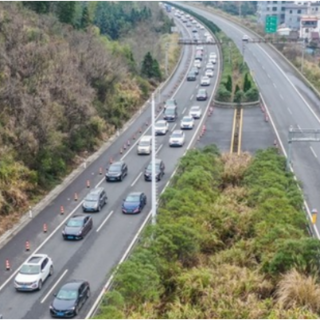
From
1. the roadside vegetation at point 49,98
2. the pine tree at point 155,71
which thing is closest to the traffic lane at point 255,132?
the roadside vegetation at point 49,98

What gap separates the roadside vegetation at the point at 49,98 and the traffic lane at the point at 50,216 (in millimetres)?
1236

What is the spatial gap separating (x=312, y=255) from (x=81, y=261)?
38.8ft

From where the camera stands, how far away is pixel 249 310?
25.2 meters

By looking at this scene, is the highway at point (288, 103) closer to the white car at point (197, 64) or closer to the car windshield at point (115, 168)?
the white car at point (197, 64)

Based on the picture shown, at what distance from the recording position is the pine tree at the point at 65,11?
70500 mm

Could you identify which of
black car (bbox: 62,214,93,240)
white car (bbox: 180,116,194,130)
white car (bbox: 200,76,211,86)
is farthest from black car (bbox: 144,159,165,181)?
white car (bbox: 200,76,211,86)

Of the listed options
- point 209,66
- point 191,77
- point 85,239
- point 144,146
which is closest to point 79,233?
point 85,239

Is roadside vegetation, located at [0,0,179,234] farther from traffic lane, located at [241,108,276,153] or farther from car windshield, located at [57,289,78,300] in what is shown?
traffic lane, located at [241,108,276,153]

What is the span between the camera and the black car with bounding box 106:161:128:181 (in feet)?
148

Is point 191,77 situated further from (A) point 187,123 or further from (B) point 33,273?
(B) point 33,273

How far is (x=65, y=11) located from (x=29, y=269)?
46.2 metres

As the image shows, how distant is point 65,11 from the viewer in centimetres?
7056

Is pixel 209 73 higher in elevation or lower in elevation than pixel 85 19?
lower

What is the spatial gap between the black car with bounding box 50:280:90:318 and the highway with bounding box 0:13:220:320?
1.56ft
